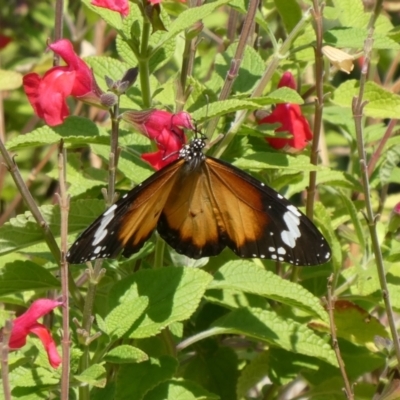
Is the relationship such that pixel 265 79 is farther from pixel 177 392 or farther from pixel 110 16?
pixel 177 392

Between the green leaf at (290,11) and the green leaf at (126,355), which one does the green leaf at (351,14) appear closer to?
the green leaf at (290,11)

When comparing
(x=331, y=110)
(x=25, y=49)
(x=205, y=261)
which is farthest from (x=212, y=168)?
(x=25, y=49)

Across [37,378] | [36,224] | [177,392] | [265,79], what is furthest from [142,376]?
[265,79]

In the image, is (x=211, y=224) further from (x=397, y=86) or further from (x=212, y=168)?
(x=397, y=86)

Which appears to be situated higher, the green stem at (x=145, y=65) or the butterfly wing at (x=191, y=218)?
the green stem at (x=145, y=65)

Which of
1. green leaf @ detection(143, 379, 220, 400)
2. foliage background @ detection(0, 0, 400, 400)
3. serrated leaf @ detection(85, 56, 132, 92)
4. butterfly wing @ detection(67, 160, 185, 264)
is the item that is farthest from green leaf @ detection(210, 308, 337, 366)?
serrated leaf @ detection(85, 56, 132, 92)

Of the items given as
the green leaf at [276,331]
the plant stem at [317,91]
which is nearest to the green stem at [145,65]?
the plant stem at [317,91]
